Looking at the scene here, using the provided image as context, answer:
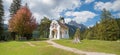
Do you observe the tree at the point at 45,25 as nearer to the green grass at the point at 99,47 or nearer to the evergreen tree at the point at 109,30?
the evergreen tree at the point at 109,30

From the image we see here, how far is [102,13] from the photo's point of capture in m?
72.4

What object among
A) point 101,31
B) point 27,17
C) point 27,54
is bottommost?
point 27,54

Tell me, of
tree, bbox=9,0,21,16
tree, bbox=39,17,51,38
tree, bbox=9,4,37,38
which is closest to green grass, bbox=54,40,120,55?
tree, bbox=9,4,37,38

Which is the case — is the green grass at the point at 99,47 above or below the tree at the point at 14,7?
below

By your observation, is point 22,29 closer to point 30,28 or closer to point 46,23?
point 30,28

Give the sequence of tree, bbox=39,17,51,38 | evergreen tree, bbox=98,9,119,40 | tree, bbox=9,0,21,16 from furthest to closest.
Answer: tree, bbox=39,17,51,38, tree, bbox=9,0,21,16, evergreen tree, bbox=98,9,119,40

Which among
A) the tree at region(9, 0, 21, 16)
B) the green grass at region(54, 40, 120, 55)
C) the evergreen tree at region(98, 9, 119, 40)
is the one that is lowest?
the green grass at region(54, 40, 120, 55)

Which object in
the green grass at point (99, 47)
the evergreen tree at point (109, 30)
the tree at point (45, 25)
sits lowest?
the green grass at point (99, 47)

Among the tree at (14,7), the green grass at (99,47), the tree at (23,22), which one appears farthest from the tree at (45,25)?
the green grass at (99,47)

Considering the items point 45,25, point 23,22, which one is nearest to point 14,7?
point 23,22

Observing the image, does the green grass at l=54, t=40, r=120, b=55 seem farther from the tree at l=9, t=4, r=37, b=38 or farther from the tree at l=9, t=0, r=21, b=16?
the tree at l=9, t=0, r=21, b=16

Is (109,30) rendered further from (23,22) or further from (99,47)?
(99,47)

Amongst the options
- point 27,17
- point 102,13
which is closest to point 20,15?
point 27,17

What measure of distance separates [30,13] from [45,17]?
81.2 ft
